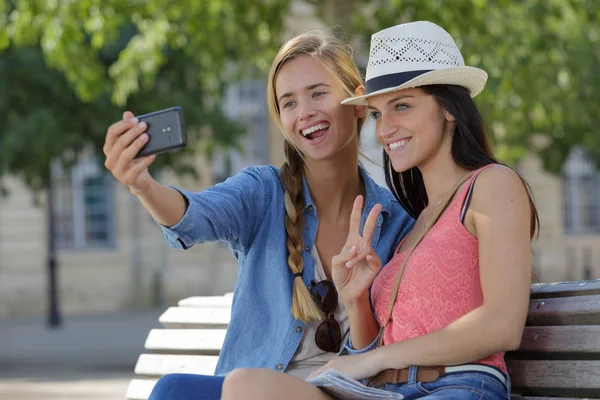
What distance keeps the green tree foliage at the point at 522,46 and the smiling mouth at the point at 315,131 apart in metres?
5.58

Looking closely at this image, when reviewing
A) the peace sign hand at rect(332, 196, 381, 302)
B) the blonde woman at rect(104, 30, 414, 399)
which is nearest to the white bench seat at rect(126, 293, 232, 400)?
the blonde woman at rect(104, 30, 414, 399)

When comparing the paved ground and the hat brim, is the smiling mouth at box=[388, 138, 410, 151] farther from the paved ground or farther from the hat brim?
the paved ground

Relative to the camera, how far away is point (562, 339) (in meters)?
3.34

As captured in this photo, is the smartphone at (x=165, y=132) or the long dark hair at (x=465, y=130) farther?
the long dark hair at (x=465, y=130)

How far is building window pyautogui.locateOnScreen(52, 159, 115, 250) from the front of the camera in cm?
2312

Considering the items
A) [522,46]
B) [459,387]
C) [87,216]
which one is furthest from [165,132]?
[87,216]

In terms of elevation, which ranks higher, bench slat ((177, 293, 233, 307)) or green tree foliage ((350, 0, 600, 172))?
green tree foliage ((350, 0, 600, 172))

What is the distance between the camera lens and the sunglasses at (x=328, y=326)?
374cm

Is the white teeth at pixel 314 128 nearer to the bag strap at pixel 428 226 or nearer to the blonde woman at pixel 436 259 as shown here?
the blonde woman at pixel 436 259

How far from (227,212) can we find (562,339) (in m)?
1.06

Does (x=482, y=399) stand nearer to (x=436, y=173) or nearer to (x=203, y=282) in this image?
(x=436, y=173)

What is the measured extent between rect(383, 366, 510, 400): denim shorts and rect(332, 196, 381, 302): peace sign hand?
0.34 m

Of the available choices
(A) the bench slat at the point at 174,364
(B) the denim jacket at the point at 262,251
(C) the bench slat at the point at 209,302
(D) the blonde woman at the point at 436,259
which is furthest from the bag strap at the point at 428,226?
(C) the bench slat at the point at 209,302

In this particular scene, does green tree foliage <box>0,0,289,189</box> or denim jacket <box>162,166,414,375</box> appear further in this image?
green tree foliage <box>0,0,289,189</box>
